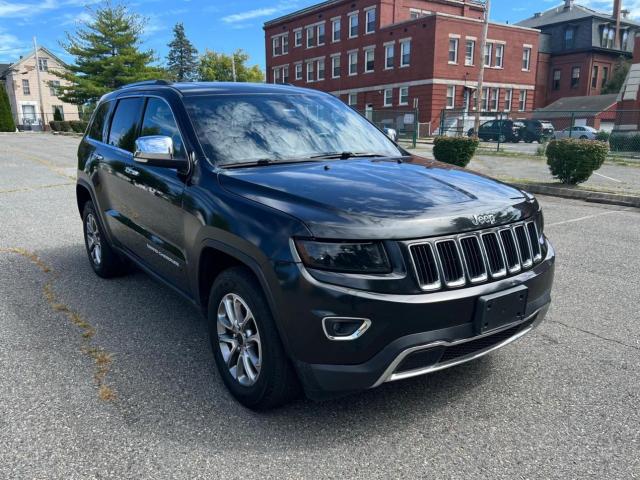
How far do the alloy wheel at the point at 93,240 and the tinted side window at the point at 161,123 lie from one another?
161 centimetres

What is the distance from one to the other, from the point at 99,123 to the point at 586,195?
929 cm

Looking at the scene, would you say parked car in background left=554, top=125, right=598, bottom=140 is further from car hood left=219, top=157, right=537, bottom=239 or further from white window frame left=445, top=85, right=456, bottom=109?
car hood left=219, top=157, right=537, bottom=239

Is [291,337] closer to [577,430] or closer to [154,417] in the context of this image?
[154,417]

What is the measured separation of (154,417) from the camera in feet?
9.70

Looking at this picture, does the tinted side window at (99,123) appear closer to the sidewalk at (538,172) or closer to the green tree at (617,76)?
the sidewalk at (538,172)

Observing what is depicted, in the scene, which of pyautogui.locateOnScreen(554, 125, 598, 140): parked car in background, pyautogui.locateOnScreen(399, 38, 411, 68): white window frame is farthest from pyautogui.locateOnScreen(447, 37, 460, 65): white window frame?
pyautogui.locateOnScreen(554, 125, 598, 140): parked car in background

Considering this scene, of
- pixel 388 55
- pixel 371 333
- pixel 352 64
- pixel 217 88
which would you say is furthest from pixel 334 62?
pixel 371 333

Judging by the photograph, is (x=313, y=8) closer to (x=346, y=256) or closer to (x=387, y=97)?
(x=387, y=97)

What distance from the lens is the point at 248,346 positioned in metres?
2.96

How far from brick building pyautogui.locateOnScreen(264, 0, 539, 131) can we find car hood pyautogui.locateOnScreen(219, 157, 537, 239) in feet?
125

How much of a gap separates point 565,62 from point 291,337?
195 ft

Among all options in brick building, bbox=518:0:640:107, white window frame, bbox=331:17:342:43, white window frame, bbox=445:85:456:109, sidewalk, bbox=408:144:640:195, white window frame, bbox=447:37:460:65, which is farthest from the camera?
brick building, bbox=518:0:640:107

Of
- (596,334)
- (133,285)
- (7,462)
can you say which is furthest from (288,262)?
(133,285)

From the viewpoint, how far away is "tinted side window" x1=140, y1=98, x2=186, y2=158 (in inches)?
142
